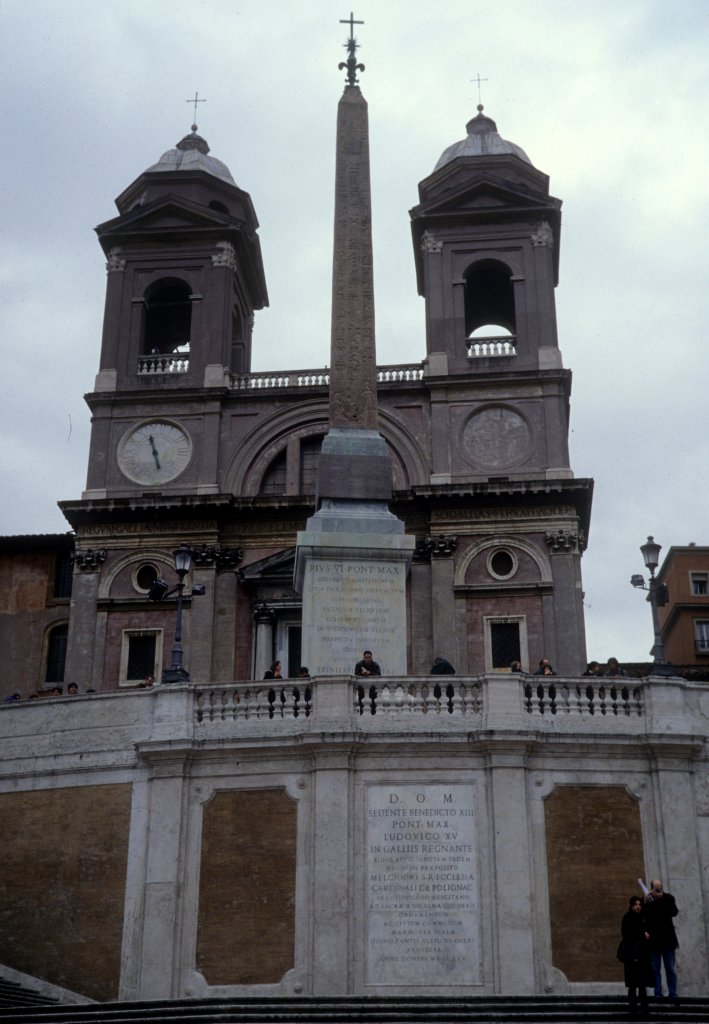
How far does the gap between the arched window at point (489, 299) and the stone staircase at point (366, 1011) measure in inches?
1145

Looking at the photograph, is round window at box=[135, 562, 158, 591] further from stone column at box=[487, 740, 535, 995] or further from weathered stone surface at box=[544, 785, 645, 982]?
weathered stone surface at box=[544, 785, 645, 982]

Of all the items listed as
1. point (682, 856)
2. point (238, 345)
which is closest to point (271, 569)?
point (238, 345)

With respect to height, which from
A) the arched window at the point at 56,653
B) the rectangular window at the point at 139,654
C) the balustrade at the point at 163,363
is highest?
the balustrade at the point at 163,363

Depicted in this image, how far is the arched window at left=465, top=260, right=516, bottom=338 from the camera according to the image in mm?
44625

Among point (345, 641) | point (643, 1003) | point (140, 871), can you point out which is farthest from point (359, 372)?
point (643, 1003)

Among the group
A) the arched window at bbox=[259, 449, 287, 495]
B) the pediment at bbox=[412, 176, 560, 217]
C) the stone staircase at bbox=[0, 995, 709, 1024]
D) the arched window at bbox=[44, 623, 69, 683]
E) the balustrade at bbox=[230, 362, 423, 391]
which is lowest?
the stone staircase at bbox=[0, 995, 709, 1024]

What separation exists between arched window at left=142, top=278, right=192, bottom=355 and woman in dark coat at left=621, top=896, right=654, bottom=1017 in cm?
3090

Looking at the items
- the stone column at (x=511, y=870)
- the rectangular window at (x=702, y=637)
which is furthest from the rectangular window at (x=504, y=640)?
the rectangular window at (x=702, y=637)

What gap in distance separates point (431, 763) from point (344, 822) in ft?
4.90

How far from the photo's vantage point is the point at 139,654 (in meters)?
39.4

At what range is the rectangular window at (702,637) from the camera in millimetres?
60469

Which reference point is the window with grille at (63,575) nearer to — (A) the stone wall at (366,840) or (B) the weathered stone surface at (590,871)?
(A) the stone wall at (366,840)

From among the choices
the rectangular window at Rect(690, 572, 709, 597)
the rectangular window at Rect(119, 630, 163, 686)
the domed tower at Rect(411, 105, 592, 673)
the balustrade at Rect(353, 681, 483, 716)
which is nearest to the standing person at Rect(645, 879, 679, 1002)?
the balustrade at Rect(353, 681, 483, 716)

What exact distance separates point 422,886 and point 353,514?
7968 millimetres
